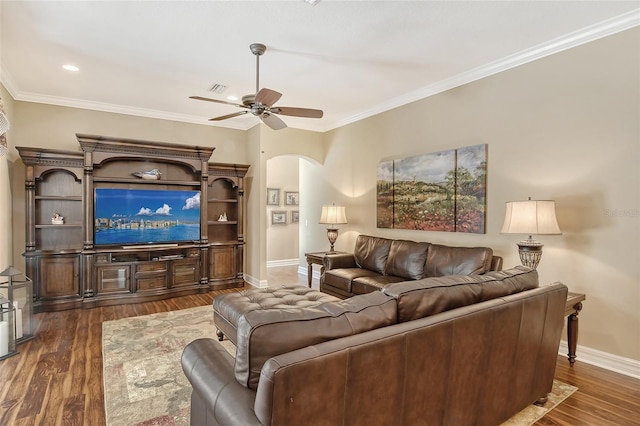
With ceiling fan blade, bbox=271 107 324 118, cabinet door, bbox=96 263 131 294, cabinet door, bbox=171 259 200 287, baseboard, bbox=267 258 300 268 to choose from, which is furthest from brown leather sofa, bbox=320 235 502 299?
baseboard, bbox=267 258 300 268

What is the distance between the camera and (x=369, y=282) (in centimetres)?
391

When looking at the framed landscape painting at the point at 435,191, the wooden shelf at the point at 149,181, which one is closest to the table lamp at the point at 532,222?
the framed landscape painting at the point at 435,191

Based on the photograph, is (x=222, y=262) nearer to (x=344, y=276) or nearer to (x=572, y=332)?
(x=344, y=276)

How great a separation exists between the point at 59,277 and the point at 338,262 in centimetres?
369

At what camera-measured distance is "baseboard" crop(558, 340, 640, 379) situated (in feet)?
9.14

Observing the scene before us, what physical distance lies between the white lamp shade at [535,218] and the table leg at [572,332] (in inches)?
25.7

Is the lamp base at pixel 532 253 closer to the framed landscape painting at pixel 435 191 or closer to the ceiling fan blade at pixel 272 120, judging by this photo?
the framed landscape painting at pixel 435 191

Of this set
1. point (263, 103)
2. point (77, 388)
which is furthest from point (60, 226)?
point (263, 103)

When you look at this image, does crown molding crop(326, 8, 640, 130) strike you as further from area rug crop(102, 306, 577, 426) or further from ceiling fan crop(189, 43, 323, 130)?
area rug crop(102, 306, 577, 426)

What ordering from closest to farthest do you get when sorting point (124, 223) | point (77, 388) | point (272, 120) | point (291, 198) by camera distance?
point (77, 388) < point (272, 120) < point (124, 223) < point (291, 198)

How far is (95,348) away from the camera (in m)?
3.27

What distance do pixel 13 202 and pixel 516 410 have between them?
19.5 ft

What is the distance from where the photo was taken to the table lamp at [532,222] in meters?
2.90

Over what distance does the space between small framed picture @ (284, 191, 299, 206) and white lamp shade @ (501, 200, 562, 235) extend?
5.84 m
